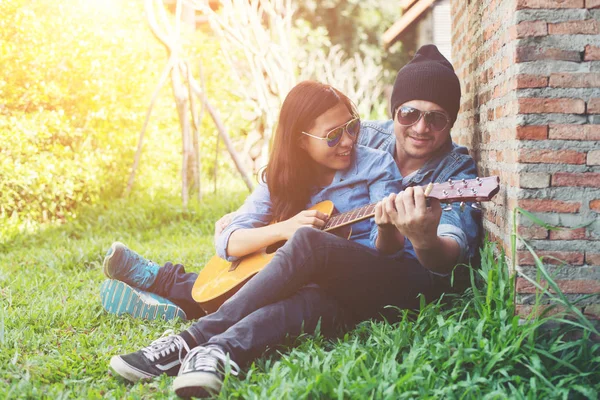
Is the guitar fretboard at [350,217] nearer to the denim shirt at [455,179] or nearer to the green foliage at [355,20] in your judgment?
the denim shirt at [455,179]

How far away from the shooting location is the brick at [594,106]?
7.91 feet

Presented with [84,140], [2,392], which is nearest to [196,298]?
[2,392]

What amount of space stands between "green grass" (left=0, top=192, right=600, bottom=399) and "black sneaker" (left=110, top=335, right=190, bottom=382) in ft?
0.18

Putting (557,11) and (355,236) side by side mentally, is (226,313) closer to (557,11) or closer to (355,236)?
(355,236)

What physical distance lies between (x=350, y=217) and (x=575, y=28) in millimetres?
1216

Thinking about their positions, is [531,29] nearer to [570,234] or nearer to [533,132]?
[533,132]

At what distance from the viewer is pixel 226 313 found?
2.71 m

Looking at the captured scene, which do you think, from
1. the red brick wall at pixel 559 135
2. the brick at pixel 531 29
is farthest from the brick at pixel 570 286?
the brick at pixel 531 29

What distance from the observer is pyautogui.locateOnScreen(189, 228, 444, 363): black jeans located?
266 cm

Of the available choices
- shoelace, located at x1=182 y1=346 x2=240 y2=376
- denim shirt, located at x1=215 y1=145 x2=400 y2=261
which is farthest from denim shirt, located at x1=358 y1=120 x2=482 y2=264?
shoelace, located at x1=182 y1=346 x2=240 y2=376

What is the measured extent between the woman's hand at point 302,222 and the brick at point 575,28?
129 cm

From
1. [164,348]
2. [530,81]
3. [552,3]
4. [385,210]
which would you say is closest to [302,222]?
[385,210]

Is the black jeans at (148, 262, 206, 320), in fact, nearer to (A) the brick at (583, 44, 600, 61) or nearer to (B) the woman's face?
(B) the woman's face

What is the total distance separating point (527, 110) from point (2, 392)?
7.42ft
